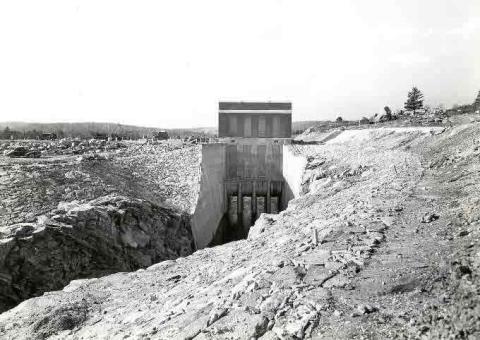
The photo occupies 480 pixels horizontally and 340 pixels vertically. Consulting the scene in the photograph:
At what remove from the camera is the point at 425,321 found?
14.9 feet

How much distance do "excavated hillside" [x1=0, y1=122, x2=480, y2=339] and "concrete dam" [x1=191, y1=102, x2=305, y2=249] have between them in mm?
12361

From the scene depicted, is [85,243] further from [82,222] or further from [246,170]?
[246,170]

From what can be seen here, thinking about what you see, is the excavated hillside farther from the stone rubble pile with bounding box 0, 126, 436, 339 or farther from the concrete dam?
the concrete dam

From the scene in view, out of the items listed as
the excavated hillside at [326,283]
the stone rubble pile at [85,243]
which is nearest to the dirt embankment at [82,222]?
the stone rubble pile at [85,243]

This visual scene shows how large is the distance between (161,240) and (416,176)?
33.2ft

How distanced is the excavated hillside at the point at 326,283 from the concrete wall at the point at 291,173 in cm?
1154

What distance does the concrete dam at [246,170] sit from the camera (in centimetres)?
2544

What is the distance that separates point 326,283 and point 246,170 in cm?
2746

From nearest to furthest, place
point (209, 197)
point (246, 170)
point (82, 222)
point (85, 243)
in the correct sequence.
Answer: point (85, 243) → point (82, 222) → point (209, 197) → point (246, 170)

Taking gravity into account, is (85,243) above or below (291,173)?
below

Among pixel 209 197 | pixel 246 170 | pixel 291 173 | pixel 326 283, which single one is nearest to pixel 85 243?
pixel 209 197

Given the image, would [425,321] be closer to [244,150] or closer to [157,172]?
[157,172]

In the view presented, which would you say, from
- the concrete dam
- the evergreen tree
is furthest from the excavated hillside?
the evergreen tree

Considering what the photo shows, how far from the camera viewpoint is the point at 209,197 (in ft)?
79.3
